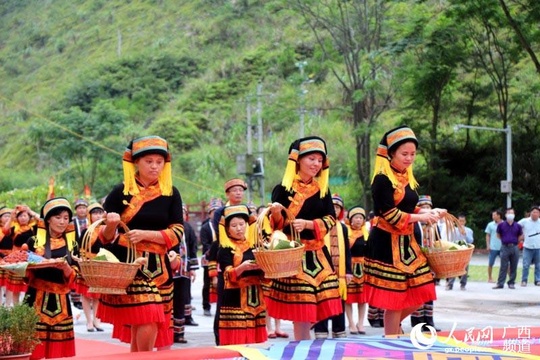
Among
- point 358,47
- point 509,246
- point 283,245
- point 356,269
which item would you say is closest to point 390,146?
point 283,245

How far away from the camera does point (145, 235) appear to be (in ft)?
24.2

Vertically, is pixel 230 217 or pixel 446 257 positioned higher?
pixel 230 217

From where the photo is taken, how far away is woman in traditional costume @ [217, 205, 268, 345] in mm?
9125

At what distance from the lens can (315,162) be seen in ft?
27.2

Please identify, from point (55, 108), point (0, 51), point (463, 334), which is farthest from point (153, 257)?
point (0, 51)

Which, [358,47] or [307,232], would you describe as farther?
[358,47]

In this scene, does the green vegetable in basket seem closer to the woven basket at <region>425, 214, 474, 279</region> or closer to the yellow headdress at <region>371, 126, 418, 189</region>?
the yellow headdress at <region>371, 126, 418, 189</region>

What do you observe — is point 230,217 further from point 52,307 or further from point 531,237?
point 531,237

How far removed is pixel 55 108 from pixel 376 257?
6093 cm

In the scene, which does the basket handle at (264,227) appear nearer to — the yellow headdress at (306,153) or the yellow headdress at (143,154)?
the yellow headdress at (306,153)

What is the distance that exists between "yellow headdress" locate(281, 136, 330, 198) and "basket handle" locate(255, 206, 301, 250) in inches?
12.9

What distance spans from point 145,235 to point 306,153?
1645 mm

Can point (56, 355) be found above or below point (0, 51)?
below

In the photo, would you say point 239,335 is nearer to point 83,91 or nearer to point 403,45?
point 403,45
